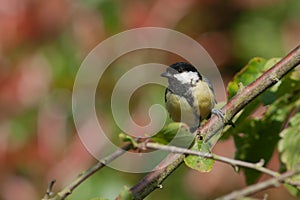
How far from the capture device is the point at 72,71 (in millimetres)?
2689

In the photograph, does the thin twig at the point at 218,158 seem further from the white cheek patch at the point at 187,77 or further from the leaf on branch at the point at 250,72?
the white cheek patch at the point at 187,77

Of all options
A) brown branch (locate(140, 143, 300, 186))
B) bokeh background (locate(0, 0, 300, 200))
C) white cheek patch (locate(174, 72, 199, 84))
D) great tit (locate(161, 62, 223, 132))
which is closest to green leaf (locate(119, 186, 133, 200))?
brown branch (locate(140, 143, 300, 186))

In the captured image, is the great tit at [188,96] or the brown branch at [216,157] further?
the great tit at [188,96]

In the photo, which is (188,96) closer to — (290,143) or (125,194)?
(290,143)

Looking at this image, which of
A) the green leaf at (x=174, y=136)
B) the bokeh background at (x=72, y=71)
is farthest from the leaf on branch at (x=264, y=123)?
the bokeh background at (x=72, y=71)

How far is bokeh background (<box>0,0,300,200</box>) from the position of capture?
255cm

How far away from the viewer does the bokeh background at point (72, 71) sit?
8.36 ft

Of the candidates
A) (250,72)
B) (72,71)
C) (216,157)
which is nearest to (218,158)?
(216,157)

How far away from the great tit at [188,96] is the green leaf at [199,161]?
1.26ft

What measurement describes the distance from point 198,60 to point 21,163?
77 centimetres

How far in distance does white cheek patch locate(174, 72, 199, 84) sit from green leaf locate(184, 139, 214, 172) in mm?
718

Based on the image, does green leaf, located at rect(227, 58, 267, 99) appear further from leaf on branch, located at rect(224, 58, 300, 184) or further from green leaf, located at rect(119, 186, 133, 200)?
green leaf, located at rect(119, 186, 133, 200)

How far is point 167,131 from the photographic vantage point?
2.87ft

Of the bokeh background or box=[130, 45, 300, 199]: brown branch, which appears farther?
the bokeh background
